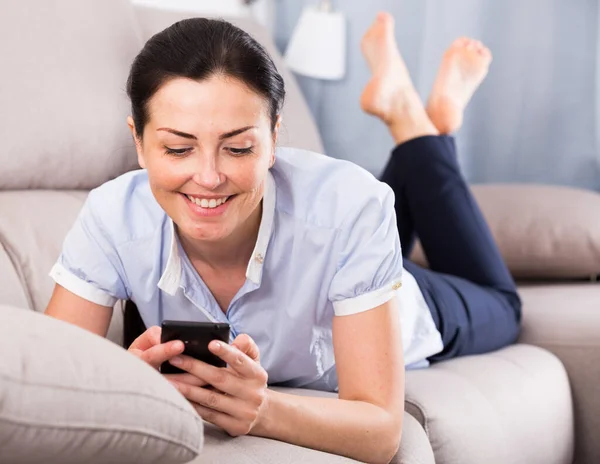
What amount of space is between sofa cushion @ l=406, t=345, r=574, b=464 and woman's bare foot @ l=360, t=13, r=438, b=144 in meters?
0.52

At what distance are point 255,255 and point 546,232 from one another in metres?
1.14

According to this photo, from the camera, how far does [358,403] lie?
1133 millimetres

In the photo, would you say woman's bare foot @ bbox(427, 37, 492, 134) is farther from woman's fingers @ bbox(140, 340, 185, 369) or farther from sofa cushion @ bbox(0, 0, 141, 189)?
woman's fingers @ bbox(140, 340, 185, 369)

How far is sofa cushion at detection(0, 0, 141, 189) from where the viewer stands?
1559mm

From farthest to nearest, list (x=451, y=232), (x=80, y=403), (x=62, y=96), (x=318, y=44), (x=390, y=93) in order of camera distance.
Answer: (x=318, y=44) < (x=390, y=93) < (x=451, y=232) < (x=62, y=96) < (x=80, y=403)

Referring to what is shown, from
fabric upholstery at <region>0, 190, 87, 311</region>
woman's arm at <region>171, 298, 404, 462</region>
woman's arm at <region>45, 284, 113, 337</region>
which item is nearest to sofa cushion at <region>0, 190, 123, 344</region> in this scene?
fabric upholstery at <region>0, 190, 87, 311</region>

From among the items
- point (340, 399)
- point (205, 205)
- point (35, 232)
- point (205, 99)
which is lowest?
point (340, 399)

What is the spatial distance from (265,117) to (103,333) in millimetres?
392

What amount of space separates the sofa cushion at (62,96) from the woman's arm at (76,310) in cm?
35

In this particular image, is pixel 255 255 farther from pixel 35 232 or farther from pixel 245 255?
pixel 35 232

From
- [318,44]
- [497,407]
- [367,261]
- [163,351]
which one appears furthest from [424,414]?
[318,44]

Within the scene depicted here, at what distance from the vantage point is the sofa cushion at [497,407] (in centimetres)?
136

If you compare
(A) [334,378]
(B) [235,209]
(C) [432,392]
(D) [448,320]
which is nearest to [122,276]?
(B) [235,209]

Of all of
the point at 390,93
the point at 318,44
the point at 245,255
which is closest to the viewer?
the point at 245,255
